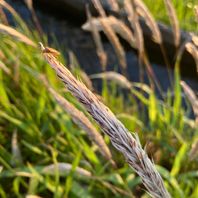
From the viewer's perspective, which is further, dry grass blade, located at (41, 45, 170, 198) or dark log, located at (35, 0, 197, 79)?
dark log, located at (35, 0, 197, 79)

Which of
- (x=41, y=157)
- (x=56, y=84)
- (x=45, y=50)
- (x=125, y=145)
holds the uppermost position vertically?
(x=45, y=50)

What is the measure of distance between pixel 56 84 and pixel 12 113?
1.10ft

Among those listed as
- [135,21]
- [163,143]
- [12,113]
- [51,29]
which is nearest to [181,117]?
[163,143]

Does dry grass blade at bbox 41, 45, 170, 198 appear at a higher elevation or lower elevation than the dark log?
higher

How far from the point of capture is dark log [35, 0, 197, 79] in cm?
316

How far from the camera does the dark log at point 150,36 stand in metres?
3.16

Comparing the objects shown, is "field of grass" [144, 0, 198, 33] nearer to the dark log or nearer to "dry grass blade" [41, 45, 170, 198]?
the dark log

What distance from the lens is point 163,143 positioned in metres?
1.93

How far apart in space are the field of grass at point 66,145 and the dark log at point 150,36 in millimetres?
1092

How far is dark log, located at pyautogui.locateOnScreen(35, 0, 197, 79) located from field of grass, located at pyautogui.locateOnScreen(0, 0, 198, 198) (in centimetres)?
109

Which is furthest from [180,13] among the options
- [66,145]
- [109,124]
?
[109,124]

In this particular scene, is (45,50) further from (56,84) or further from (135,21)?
(56,84)

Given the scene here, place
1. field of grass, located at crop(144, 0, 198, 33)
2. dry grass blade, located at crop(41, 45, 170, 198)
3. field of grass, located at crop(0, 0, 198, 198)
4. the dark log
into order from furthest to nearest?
the dark log → field of grass, located at crop(144, 0, 198, 33) → field of grass, located at crop(0, 0, 198, 198) → dry grass blade, located at crop(41, 45, 170, 198)

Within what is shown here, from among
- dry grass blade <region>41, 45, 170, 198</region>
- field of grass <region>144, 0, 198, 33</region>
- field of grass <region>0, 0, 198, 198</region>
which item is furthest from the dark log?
dry grass blade <region>41, 45, 170, 198</region>
